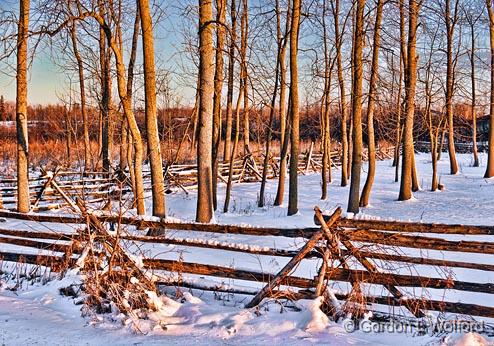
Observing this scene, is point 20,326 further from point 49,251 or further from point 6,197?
point 6,197

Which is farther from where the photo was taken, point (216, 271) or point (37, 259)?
point (37, 259)

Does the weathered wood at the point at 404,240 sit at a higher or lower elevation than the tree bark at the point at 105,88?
lower

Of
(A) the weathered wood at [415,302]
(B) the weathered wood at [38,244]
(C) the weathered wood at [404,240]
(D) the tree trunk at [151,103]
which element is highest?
(D) the tree trunk at [151,103]

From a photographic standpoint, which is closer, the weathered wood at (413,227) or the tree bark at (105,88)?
the weathered wood at (413,227)

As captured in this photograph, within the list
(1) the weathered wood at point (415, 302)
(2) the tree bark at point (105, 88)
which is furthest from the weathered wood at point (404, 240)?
(2) the tree bark at point (105, 88)

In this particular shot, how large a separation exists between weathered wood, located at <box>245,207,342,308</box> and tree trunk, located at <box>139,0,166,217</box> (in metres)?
4.93

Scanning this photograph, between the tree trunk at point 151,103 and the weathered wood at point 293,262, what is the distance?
4932 millimetres

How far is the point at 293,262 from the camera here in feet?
15.4

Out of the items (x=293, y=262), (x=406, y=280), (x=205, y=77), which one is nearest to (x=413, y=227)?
(x=406, y=280)

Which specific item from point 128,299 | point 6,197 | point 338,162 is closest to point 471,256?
point 128,299

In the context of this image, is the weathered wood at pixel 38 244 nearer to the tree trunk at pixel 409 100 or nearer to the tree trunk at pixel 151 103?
the tree trunk at pixel 151 103

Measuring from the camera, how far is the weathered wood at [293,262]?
4625mm

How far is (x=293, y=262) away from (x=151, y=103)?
596cm

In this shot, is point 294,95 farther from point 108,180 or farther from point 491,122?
point 491,122
